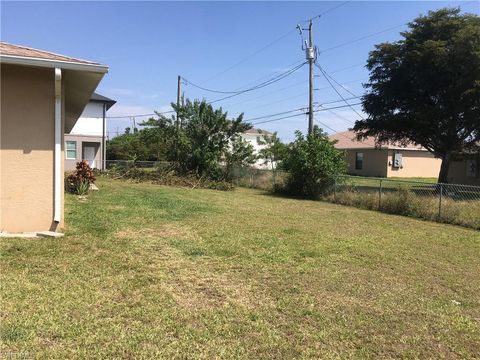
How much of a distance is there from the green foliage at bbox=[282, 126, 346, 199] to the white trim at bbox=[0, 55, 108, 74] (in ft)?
38.5

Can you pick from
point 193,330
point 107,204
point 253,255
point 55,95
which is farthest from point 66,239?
point 107,204

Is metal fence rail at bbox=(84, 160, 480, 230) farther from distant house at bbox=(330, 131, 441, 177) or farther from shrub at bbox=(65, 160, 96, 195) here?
distant house at bbox=(330, 131, 441, 177)

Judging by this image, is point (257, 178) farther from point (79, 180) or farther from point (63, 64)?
point (63, 64)

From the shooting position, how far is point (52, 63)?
21.9ft

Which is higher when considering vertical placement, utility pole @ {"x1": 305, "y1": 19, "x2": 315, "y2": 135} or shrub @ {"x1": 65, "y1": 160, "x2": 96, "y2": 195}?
utility pole @ {"x1": 305, "y1": 19, "x2": 315, "y2": 135}

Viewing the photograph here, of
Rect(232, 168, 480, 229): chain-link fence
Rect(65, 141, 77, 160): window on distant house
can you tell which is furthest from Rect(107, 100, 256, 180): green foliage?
Rect(65, 141, 77, 160): window on distant house

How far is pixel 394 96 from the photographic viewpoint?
2506 cm

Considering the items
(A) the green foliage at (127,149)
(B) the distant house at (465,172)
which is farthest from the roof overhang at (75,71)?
(A) the green foliage at (127,149)

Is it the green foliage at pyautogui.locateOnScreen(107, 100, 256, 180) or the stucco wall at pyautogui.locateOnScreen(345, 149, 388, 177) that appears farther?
the stucco wall at pyautogui.locateOnScreen(345, 149, 388, 177)

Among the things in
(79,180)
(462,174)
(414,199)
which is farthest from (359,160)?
(79,180)

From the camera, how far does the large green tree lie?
21812mm

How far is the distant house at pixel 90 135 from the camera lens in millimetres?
31281

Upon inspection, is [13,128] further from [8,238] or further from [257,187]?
[257,187]

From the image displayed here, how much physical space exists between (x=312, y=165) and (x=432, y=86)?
10.5 metres
